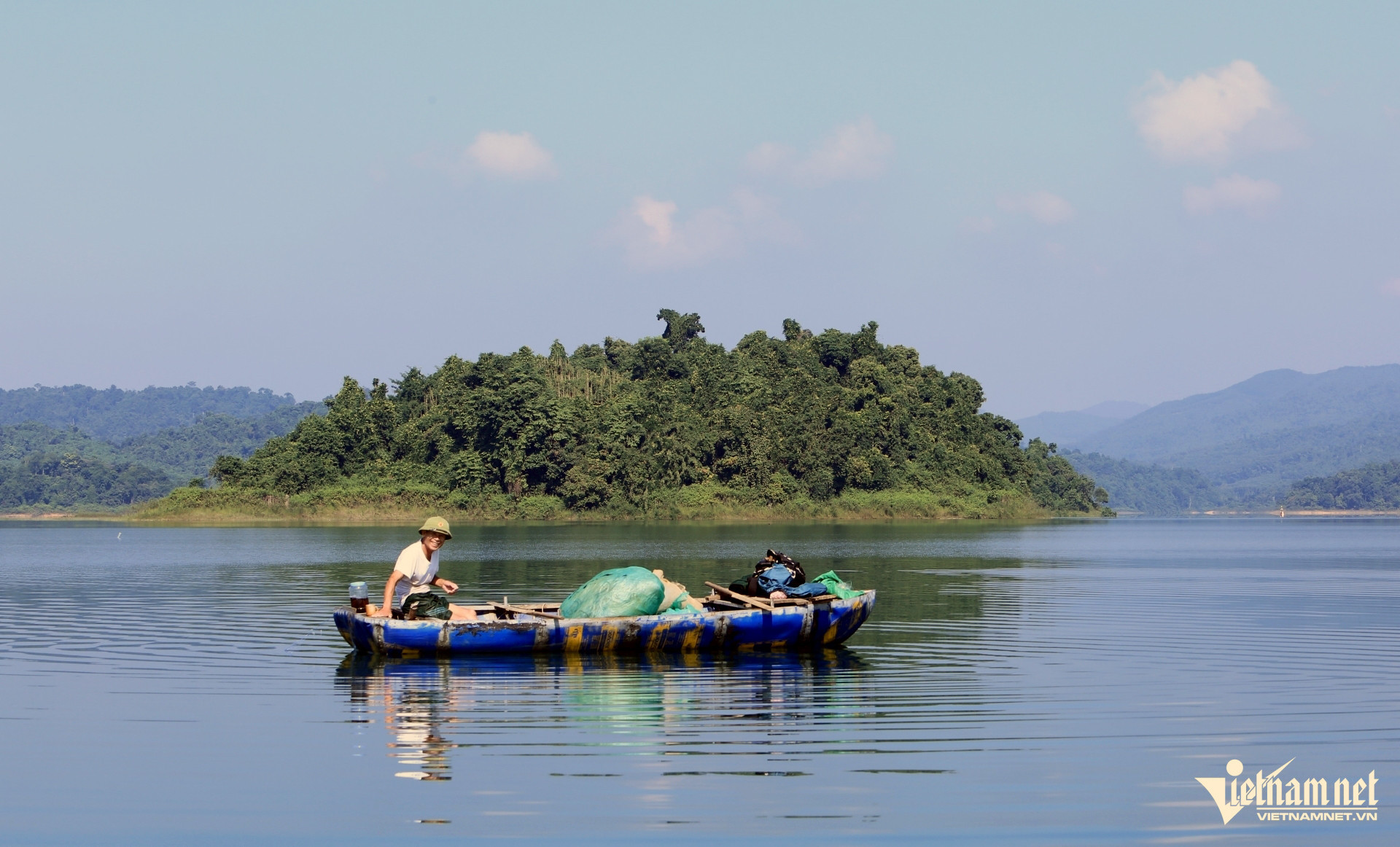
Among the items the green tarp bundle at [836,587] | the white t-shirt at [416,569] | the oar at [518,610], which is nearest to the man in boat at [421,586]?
the white t-shirt at [416,569]

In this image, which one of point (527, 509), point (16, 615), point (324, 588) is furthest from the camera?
point (527, 509)

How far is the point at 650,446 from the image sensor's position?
338ft

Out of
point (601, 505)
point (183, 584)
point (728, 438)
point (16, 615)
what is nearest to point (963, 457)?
point (728, 438)

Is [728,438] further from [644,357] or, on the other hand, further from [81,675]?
[81,675]

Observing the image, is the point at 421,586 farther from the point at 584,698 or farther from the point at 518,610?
the point at 584,698

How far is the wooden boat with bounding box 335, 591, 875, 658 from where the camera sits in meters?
19.2

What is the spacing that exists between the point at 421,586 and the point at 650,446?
83.7 metres

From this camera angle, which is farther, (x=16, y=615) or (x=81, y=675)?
(x=16, y=615)

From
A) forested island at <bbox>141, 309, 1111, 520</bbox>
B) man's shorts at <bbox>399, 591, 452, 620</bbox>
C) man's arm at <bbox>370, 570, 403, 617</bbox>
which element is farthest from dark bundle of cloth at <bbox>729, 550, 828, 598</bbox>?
forested island at <bbox>141, 309, 1111, 520</bbox>

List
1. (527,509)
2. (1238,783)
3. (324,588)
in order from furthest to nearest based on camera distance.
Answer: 1. (527,509)
2. (324,588)
3. (1238,783)

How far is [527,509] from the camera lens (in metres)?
99.1

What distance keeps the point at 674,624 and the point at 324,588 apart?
16354mm

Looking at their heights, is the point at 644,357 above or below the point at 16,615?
above

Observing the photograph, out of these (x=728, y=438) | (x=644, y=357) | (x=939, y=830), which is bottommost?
(x=939, y=830)
